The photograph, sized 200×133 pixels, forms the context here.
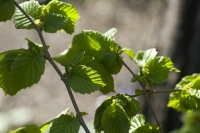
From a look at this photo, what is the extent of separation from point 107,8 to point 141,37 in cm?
78

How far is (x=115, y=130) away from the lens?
2.52 feet

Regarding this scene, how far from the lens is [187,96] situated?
966 millimetres

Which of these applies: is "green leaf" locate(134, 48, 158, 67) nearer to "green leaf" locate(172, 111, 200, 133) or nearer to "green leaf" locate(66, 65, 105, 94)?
"green leaf" locate(66, 65, 105, 94)

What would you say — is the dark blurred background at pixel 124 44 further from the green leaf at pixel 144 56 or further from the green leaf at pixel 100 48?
the green leaf at pixel 100 48

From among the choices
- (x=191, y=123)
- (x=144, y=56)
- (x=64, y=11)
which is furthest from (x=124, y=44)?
(x=191, y=123)

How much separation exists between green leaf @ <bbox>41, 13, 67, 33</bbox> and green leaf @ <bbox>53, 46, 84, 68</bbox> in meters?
0.06

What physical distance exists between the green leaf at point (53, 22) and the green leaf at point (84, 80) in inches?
4.2

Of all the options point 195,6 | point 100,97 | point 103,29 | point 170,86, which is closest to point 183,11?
point 195,6

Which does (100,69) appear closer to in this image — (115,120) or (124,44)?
(115,120)

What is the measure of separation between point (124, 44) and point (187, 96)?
13.5 feet

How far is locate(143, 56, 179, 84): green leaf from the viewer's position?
37.8 inches

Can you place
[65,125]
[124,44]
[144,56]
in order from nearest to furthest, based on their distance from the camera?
[65,125]
[144,56]
[124,44]

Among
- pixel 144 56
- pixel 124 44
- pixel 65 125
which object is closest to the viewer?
pixel 65 125

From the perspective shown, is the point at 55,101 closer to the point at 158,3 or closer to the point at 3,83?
the point at 158,3
